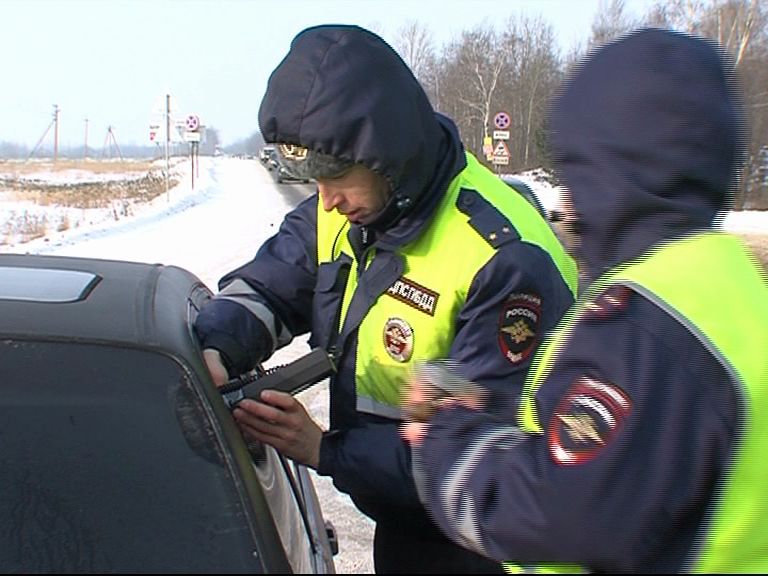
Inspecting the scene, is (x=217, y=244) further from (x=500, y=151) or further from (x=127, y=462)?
(x=127, y=462)

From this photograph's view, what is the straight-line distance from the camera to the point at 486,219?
1.82m

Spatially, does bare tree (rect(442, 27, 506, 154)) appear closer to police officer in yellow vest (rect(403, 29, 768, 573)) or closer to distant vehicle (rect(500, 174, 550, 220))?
distant vehicle (rect(500, 174, 550, 220))

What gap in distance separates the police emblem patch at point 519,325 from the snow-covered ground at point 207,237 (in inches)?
19.4

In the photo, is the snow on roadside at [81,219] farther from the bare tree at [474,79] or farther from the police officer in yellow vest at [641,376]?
the bare tree at [474,79]

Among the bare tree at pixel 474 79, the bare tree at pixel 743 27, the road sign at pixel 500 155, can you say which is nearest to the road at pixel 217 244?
the road sign at pixel 500 155

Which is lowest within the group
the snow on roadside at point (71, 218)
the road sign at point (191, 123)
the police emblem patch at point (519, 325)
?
the snow on roadside at point (71, 218)

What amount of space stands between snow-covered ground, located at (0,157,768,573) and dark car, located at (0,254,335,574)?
2.33ft

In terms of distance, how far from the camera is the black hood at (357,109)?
1741 mm

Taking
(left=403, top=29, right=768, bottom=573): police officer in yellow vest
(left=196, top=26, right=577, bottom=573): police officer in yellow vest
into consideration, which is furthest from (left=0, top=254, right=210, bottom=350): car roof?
(left=403, top=29, right=768, bottom=573): police officer in yellow vest

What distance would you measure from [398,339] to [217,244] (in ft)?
39.7

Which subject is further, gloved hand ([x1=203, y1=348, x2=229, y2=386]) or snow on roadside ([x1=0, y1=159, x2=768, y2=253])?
snow on roadside ([x1=0, y1=159, x2=768, y2=253])

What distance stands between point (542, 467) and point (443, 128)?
40.5 inches

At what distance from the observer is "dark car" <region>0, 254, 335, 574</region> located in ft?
4.65

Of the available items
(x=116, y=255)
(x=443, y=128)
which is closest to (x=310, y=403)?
(x=443, y=128)
